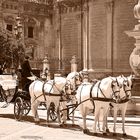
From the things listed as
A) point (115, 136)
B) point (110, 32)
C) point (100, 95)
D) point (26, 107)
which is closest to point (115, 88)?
point (100, 95)

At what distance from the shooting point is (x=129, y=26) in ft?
113

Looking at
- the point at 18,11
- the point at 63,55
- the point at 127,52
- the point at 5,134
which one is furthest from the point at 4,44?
the point at 5,134

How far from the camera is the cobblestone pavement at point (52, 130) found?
1170 centimetres

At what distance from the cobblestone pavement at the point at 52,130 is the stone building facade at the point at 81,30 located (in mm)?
18607

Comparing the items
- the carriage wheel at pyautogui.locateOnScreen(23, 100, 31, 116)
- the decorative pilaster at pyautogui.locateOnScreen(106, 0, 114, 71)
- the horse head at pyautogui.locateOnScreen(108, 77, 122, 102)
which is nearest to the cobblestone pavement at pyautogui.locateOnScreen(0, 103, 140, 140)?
the carriage wheel at pyautogui.locateOnScreen(23, 100, 31, 116)

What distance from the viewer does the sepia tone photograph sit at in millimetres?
12055

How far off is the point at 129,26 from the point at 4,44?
438 inches

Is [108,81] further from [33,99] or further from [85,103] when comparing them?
[33,99]

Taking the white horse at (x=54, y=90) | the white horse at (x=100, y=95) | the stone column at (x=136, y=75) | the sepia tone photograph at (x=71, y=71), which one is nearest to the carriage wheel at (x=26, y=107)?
the sepia tone photograph at (x=71, y=71)

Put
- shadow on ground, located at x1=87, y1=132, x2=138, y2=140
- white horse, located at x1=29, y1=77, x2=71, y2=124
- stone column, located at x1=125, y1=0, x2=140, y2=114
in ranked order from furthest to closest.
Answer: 1. stone column, located at x1=125, y1=0, x2=140, y2=114
2. white horse, located at x1=29, y1=77, x2=71, y2=124
3. shadow on ground, located at x1=87, y1=132, x2=138, y2=140

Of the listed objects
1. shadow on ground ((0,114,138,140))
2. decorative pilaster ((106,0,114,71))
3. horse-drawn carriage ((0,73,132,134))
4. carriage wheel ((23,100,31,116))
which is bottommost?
shadow on ground ((0,114,138,140))

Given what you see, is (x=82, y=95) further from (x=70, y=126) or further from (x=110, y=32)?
(x=110, y=32)

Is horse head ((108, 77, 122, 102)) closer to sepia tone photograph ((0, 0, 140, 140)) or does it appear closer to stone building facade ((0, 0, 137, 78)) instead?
sepia tone photograph ((0, 0, 140, 140))

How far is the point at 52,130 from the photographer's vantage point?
42.9ft
